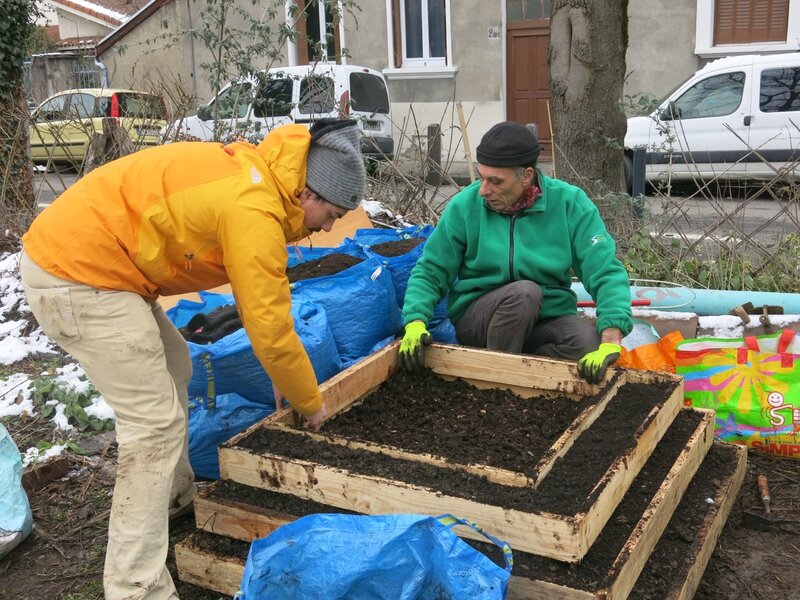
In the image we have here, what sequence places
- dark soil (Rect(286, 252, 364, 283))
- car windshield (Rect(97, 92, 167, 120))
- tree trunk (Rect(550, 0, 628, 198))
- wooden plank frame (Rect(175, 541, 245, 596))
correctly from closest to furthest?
1. wooden plank frame (Rect(175, 541, 245, 596))
2. dark soil (Rect(286, 252, 364, 283))
3. tree trunk (Rect(550, 0, 628, 198))
4. car windshield (Rect(97, 92, 167, 120))

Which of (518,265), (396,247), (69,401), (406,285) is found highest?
(518,265)

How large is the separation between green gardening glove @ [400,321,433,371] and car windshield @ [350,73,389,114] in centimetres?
1062

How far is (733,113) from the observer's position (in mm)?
11508

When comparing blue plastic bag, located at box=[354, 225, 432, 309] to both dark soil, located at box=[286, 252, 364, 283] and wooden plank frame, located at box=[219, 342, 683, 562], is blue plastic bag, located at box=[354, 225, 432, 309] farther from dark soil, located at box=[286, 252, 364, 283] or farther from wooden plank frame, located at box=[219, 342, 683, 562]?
wooden plank frame, located at box=[219, 342, 683, 562]

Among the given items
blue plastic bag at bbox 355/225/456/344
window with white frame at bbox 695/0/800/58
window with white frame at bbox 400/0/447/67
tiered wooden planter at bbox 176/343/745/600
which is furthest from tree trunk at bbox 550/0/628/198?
window with white frame at bbox 400/0/447/67

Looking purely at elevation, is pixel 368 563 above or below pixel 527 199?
below

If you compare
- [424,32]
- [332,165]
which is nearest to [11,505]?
[332,165]

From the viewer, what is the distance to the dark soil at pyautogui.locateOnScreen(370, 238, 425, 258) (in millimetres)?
4801

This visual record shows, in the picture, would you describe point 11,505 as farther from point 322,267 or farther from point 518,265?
point 518,265

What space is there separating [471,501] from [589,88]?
15.5 ft

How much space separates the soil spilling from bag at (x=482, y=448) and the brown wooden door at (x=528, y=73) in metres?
13.3

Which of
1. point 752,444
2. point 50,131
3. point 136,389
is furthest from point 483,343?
point 50,131

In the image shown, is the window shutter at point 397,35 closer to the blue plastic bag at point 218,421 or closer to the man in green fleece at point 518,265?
the man in green fleece at point 518,265

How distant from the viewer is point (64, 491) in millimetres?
3574
